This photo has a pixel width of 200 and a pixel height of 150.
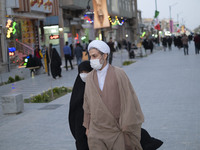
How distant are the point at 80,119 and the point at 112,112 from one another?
0.73 meters

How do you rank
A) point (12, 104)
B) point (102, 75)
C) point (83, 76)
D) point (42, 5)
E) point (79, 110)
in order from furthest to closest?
point (42, 5) → point (12, 104) → point (79, 110) → point (83, 76) → point (102, 75)

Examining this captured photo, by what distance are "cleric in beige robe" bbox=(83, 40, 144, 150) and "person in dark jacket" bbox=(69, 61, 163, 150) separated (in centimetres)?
35

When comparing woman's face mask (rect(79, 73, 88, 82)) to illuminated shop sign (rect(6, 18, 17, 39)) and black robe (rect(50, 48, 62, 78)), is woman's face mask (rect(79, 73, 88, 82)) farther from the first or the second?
illuminated shop sign (rect(6, 18, 17, 39))

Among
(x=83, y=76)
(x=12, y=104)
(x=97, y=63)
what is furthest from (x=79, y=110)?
(x=12, y=104)

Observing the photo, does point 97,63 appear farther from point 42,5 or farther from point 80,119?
point 42,5

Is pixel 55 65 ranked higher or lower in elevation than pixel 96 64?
lower

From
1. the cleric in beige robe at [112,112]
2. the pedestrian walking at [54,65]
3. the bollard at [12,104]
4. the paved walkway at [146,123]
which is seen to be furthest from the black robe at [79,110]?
the pedestrian walking at [54,65]

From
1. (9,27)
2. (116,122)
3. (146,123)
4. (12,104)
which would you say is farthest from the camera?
(9,27)

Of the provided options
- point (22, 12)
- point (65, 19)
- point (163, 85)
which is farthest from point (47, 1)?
point (163, 85)

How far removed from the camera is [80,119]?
4418mm

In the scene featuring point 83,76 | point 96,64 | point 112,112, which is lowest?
point 112,112

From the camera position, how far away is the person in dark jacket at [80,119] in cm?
423

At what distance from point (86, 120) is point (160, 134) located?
3138 millimetres

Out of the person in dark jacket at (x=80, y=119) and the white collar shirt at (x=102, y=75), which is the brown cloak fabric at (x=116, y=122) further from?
the person in dark jacket at (x=80, y=119)
